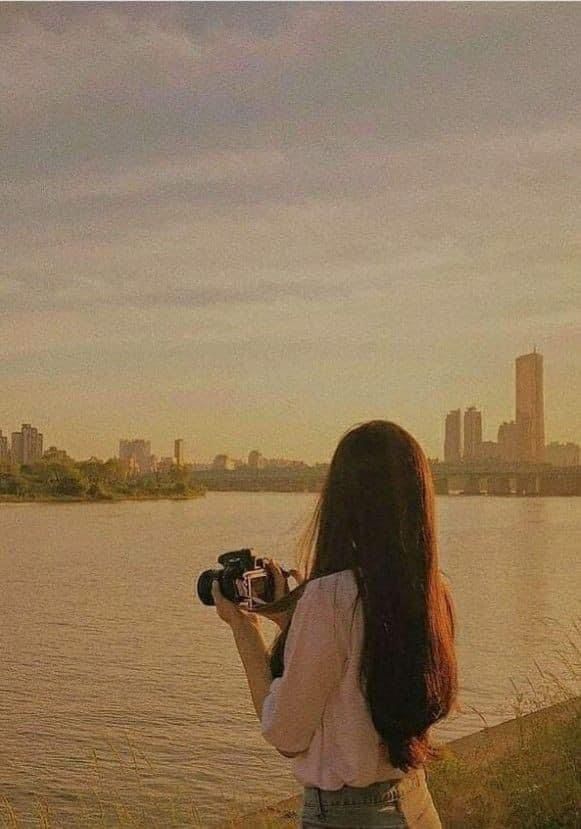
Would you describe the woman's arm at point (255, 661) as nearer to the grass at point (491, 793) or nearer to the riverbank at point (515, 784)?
the riverbank at point (515, 784)

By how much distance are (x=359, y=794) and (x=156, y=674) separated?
12.2 m

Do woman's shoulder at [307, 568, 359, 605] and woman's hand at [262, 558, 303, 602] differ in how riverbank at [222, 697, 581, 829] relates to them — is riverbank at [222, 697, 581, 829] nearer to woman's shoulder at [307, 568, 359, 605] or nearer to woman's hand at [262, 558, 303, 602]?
woman's hand at [262, 558, 303, 602]

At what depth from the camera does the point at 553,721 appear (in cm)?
602

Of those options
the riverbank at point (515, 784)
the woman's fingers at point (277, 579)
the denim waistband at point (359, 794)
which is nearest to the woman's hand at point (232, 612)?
the woman's fingers at point (277, 579)

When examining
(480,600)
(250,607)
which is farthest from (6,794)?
(480,600)

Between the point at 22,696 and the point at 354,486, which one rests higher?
the point at 354,486

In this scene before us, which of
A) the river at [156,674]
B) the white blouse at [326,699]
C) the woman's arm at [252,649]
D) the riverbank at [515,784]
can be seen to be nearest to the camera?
the white blouse at [326,699]

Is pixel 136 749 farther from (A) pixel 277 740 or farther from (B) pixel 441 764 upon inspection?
(A) pixel 277 740

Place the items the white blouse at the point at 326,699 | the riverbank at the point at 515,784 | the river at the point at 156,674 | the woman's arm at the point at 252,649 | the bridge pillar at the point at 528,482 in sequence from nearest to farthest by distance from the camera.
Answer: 1. the white blouse at the point at 326,699
2. the woman's arm at the point at 252,649
3. the riverbank at the point at 515,784
4. the river at the point at 156,674
5. the bridge pillar at the point at 528,482

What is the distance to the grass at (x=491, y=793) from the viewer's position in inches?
183

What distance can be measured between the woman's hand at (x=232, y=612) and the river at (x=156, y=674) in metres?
0.43

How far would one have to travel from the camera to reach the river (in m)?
8.59

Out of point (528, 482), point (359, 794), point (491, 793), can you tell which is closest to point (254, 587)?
point (359, 794)

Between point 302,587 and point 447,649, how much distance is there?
288 mm
